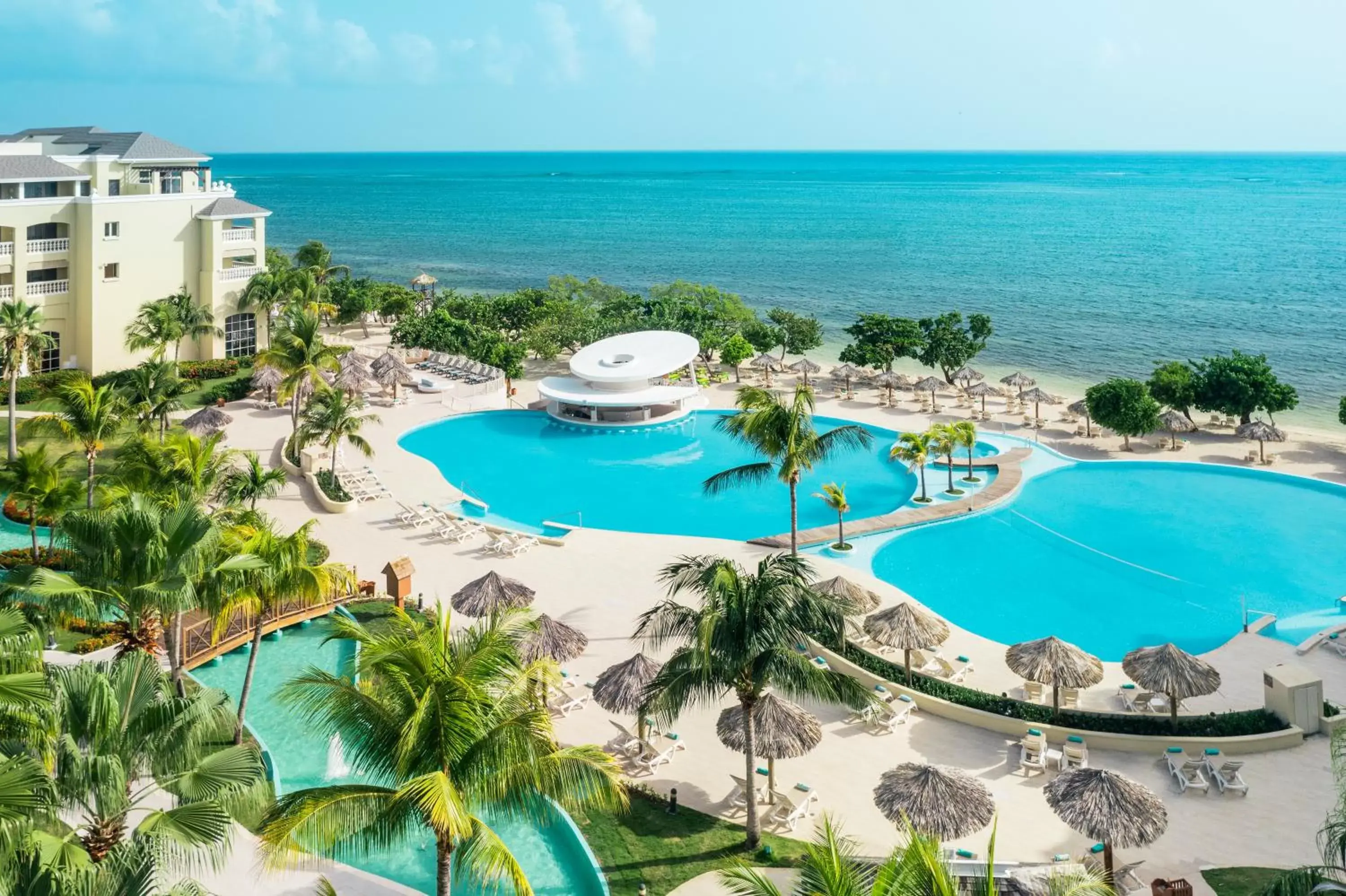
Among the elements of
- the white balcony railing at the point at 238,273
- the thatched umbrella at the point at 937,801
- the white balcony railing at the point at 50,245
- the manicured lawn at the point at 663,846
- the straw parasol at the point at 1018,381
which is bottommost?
the manicured lawn at the point at 663,846

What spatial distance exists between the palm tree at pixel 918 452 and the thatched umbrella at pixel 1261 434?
38.1 ft

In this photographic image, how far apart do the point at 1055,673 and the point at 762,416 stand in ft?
32.0

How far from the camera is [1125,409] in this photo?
40.5 metres

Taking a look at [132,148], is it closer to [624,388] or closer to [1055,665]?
[624,388]

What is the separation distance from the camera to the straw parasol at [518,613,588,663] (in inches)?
821

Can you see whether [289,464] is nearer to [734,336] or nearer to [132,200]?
[132,200]

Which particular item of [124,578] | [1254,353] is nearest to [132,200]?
[124,578]

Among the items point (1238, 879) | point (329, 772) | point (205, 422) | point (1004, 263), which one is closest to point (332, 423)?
point (205, 422)

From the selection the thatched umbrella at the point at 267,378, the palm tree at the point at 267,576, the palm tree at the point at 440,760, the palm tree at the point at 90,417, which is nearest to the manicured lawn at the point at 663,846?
the palm tree at the point at 440,760

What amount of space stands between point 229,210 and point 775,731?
40.3 metres

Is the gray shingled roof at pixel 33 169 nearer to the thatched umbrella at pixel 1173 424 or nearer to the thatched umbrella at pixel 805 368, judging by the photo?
the thatched umbrella at pixel 805 368

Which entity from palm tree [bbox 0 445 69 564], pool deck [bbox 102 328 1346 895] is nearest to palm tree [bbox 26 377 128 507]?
palm tree [bbox 0 445 69 564]

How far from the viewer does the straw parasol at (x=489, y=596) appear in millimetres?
23375

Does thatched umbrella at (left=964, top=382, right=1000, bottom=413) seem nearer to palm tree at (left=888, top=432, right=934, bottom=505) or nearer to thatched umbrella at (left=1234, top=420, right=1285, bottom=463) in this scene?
palm tree at (left=888, top=432, right=934, bottom=505)
